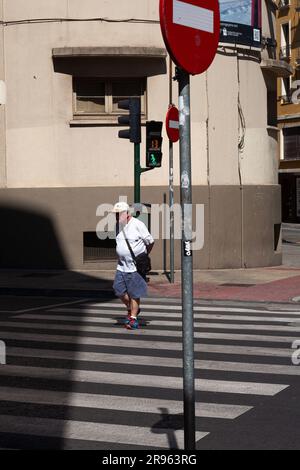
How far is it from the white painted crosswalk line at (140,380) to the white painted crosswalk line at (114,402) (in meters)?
0.57

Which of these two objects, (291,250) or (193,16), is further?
(291,250)

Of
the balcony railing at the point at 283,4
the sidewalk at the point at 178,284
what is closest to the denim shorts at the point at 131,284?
the sidewalk at the point at 178,284

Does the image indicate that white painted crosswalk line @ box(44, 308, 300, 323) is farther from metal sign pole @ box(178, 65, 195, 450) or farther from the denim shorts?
metal sign pole @ box(178, 65, 195, 450)

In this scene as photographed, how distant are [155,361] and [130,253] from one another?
2.53 meters

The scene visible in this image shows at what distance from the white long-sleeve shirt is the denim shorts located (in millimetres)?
79

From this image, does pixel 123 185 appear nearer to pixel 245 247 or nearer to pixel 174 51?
pixel 245 247

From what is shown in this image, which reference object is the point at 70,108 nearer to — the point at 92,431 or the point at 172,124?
the point at 172,124

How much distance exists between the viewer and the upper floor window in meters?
21.3

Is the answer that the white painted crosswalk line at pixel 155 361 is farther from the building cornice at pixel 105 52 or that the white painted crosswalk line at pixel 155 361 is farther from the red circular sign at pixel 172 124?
the building cornice at pixel 105 52

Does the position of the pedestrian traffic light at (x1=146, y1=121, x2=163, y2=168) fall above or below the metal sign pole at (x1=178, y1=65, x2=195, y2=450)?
above

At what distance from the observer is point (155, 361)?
961 cm

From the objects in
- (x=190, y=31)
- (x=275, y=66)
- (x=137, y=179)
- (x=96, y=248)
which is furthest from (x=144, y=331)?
(x=275, y=66)

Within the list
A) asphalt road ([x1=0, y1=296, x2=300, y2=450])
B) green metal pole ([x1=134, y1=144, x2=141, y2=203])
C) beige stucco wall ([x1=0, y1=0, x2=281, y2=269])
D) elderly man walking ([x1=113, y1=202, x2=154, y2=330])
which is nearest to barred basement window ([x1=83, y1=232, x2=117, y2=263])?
beige stucco wall ([x1=0, y1=0, x2=281, y2=269])

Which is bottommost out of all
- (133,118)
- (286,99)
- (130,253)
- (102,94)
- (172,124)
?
(130,253)
